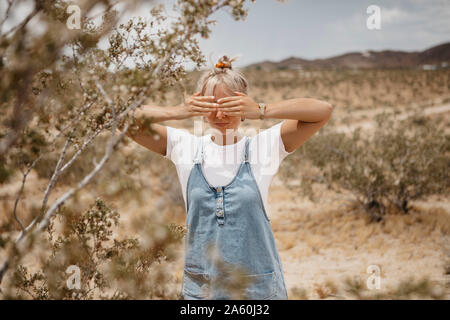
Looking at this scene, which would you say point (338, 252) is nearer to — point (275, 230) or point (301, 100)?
point (275, 230)

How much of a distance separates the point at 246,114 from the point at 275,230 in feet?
22.5

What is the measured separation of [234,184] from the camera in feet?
6.04

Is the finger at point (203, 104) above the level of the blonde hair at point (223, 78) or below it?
below

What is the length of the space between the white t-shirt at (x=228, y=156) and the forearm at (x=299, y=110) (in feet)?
0.65

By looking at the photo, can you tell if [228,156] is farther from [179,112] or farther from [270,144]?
[179,112]

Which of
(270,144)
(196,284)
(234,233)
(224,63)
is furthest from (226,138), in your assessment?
(196,284)

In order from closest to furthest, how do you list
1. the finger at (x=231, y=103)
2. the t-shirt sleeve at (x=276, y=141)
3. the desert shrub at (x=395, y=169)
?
the finger at (x=231, y=103)
the t-shirt sleeve at (x=276, y=141)
the desert shrub at (x=395, y=169)

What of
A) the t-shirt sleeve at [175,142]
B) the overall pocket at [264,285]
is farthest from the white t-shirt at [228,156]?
the overall pocket at [264,285]

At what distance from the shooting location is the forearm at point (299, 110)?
1.68 meters

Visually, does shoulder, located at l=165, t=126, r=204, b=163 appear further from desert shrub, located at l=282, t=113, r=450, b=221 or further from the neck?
desert shrub, located at l=282, t=113, r=450, b=221

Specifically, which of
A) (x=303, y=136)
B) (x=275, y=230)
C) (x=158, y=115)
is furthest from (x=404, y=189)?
(x=158, y=115)

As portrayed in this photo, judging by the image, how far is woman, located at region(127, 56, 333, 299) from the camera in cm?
176

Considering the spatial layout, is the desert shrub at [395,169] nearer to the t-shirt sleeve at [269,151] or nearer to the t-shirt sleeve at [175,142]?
the t-shirt sleeve at [269,151]

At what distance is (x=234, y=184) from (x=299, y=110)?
0.49 m
